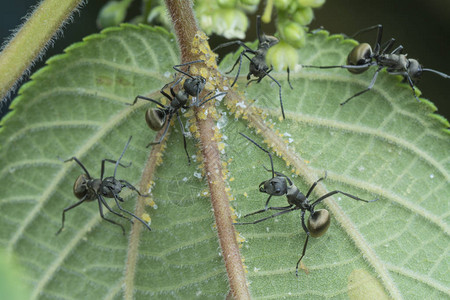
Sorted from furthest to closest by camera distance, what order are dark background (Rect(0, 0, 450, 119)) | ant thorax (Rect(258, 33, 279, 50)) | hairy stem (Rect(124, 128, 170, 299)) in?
dark background (Rect(0, 0, 450, 119)), ant thorax (Rect(258, 33, 279, 50)), hairy stem (Rect(124, 128, 170, 299))

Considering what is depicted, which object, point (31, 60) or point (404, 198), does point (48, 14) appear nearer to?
point (31, 60)

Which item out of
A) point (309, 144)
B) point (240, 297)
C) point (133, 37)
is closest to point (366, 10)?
point (309, 144)

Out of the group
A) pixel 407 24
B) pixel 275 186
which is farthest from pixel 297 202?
pixel 407 24

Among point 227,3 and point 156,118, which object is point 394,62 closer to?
point 227,3

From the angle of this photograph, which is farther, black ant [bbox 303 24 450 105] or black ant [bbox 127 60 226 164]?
black ant [bbox 303 24 450 105]

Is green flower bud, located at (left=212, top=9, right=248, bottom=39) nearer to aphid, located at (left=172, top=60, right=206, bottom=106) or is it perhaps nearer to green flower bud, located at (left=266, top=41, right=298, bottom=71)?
aphid, located at (left=172, top=60, right=206, bottom=106)

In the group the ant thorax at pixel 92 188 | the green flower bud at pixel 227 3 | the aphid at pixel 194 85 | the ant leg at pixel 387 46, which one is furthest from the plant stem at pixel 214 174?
the ant leg at pixel 387 46

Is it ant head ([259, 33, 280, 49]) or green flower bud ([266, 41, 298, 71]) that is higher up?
green flower bud ([266, 41, 298, 71])

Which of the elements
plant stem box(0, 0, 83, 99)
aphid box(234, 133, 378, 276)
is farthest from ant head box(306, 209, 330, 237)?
plant stem box(0, 0, 83, 99)
